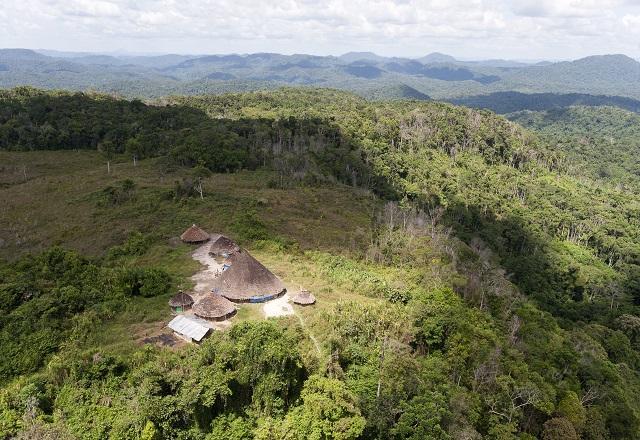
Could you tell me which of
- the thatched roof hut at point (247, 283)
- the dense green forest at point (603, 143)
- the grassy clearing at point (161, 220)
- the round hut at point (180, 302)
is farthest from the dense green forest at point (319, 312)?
the dense green forest at point (603, 143)

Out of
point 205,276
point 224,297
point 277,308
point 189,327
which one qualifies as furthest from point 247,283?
point 189,327

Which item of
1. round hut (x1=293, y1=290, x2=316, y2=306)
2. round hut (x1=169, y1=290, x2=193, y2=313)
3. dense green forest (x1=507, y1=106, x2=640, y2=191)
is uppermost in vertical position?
A: round hut (x1=169, y1=290, x2=193, y2=313)

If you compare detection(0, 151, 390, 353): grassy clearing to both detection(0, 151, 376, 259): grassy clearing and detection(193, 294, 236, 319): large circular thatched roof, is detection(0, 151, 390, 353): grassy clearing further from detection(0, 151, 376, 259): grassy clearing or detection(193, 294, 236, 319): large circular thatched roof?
detection(193, 294, 236, 319): large circular thatched roof

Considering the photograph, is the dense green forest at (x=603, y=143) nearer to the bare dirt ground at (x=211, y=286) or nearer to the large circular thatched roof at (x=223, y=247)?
the large circular thatched roof at (x=223, y=247)

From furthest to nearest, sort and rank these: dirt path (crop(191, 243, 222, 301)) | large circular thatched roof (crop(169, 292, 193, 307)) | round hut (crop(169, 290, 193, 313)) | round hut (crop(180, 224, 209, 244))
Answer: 1. round hut (crop(180, 224, 209, 244))
2. dirt path (crop(191, 243, 222, 301))
3. large circular thatched roof (crop(169, 292, 193, 307))
4. round hut (crop(169, 290, 193, 313))

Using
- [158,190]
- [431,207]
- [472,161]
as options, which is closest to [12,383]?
[158,190]

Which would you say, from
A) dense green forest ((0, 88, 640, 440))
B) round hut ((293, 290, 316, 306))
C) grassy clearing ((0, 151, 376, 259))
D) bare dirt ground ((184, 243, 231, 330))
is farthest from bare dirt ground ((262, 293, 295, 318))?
grassy clearing ((0, 151, 376, 259))

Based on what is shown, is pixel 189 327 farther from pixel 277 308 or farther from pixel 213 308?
pixel 277 308
